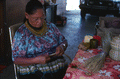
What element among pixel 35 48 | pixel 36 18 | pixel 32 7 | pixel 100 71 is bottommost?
pixel 100 71

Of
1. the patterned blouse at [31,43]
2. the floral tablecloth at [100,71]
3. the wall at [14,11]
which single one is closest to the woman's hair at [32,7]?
the patterned blouse at [31,43]

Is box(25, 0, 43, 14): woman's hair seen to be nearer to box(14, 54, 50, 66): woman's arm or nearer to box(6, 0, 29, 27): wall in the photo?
box(14, 54, 50, 66): woman's arm

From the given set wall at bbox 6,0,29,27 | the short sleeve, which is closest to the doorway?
wall at bbox 6,0,29,27

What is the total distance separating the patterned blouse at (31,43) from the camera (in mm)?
1409

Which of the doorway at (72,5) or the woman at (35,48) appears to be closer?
the woman at (35,48)

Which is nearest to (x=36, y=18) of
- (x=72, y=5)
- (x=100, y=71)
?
(x=100, y=71)

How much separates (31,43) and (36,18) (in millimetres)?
262

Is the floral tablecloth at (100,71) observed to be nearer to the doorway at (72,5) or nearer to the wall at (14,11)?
the wall at (14,11)

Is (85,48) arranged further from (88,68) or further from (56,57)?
(88,68)

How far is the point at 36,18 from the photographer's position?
4.90ft

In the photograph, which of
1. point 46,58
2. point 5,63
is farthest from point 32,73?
point 5,63

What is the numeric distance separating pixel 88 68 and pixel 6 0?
84.9 inches

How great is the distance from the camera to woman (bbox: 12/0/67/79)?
55.9 inches

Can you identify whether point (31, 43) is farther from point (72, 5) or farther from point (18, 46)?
point (72, 5)
